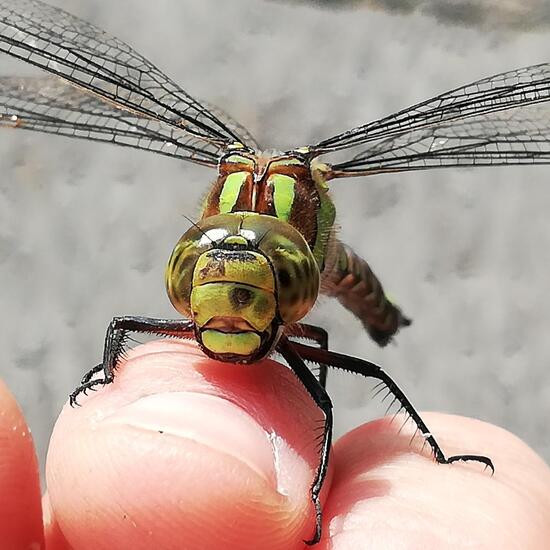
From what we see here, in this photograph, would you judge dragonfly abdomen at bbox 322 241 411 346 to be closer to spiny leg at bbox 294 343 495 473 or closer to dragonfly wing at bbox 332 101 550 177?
dragonfly wing at bbox 332 101 550 177

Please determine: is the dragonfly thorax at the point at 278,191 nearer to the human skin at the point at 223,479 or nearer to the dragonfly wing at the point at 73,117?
the dragonfly wing at the point at 73,117

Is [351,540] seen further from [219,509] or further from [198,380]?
[198,380]

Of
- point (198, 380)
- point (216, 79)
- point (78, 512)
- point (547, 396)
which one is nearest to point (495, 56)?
point (216, 79)

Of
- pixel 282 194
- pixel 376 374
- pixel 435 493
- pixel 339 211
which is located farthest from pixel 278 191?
pixel 339 211

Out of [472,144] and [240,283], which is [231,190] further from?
[472,144]

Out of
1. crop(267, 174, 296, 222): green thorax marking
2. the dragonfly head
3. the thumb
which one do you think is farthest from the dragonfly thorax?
the thumb
